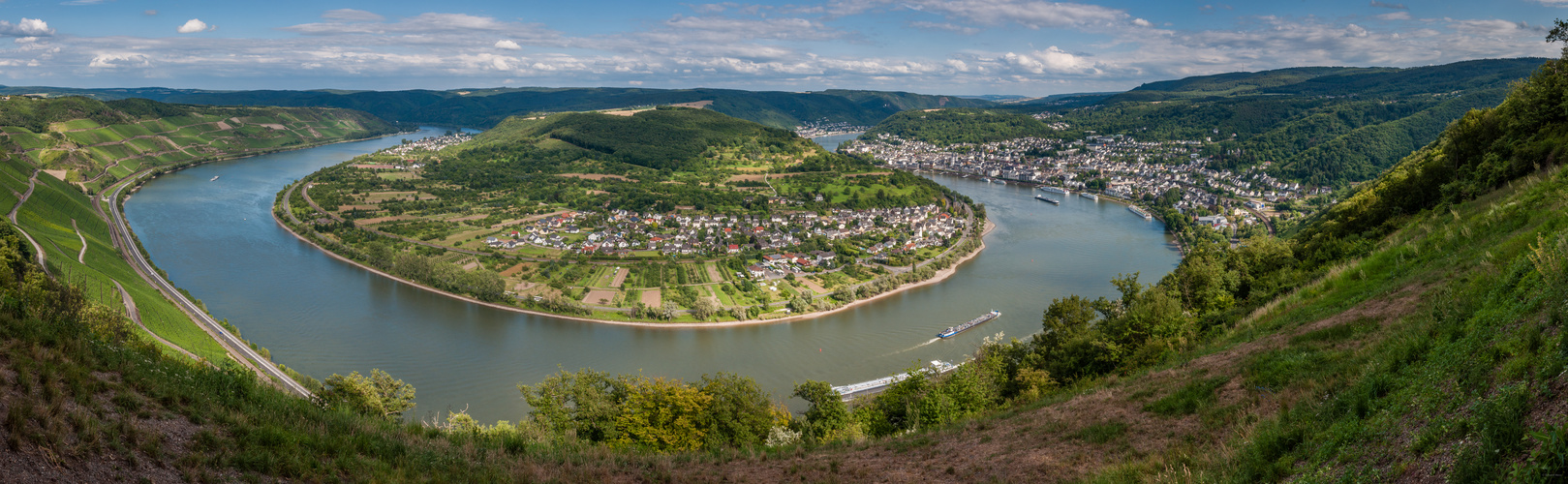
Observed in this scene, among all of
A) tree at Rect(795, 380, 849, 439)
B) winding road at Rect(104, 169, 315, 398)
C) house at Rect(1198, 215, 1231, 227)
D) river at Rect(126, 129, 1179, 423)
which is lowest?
river at Rect(126, 129, 1179, 423)

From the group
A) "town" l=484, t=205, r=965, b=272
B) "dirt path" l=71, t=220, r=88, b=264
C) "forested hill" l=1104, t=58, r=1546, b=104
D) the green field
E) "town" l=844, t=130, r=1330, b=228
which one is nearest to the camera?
the green field

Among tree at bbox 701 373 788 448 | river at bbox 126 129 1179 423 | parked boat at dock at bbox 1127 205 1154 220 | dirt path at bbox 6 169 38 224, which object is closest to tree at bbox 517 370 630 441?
tree at bbox 701 373 788 448

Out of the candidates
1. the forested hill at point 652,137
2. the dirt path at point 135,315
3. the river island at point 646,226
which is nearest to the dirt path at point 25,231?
the dirt path at point 135,315

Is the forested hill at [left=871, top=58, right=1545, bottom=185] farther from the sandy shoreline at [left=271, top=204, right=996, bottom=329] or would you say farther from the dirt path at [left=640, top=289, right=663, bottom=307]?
the dirt path at [left=640, top=289, right=663, bottom=307]

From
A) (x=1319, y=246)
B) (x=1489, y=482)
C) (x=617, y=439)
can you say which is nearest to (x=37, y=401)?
(x=1489, y=482)

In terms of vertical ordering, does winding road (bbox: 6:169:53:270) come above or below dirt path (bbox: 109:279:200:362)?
above

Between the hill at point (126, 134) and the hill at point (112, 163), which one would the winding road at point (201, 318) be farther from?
the hill at point (126, 134)

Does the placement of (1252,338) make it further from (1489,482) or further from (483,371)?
(483,371)
